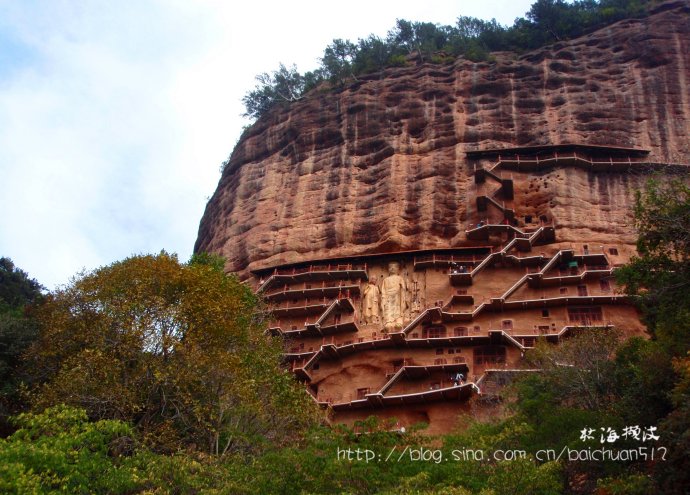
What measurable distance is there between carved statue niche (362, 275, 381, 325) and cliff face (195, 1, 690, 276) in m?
1.94

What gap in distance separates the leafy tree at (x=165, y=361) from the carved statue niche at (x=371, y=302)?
Result: 10.0 meters

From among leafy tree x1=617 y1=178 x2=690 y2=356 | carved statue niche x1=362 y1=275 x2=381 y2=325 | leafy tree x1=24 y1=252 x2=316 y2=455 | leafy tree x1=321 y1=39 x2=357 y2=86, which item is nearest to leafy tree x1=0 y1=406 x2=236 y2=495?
leafy tree x1=24 y1=252 x2=316 y2=455

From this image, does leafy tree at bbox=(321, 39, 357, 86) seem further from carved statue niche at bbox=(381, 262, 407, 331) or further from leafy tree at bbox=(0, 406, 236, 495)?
leafy tree at bbox=(0, 406, 236, 495)

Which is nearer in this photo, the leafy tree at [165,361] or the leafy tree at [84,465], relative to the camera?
the leafy tree at [84,465]

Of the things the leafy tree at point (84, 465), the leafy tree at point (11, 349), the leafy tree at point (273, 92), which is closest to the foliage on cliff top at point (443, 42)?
the leafy tree at point (273, 92)

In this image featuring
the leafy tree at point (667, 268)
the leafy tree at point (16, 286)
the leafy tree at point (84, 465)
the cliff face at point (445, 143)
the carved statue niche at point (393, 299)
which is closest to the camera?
the leafy tree at point (84, 465)

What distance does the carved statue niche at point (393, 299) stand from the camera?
3519 centimetres

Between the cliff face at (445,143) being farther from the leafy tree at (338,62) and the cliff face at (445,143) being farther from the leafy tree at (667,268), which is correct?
the leafy tree at (667,268)

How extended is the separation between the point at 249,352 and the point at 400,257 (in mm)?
13843

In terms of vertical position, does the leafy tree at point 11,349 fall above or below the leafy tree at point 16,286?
below

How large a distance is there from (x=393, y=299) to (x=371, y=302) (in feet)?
3.27

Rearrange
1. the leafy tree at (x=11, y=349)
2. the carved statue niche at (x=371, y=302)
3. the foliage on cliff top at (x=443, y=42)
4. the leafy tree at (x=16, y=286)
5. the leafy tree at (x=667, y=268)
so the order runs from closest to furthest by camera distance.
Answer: the leafy tree at (x=667, y=268) → the leafy tree at (x=11, y=349) → the leafy tree at (x=16, y=286) → the carved statue niche at (x=371, y=302) → the foliage on cliff top at (x=443, y=42)

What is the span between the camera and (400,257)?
1471 inches

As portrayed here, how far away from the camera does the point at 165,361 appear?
22.4m
